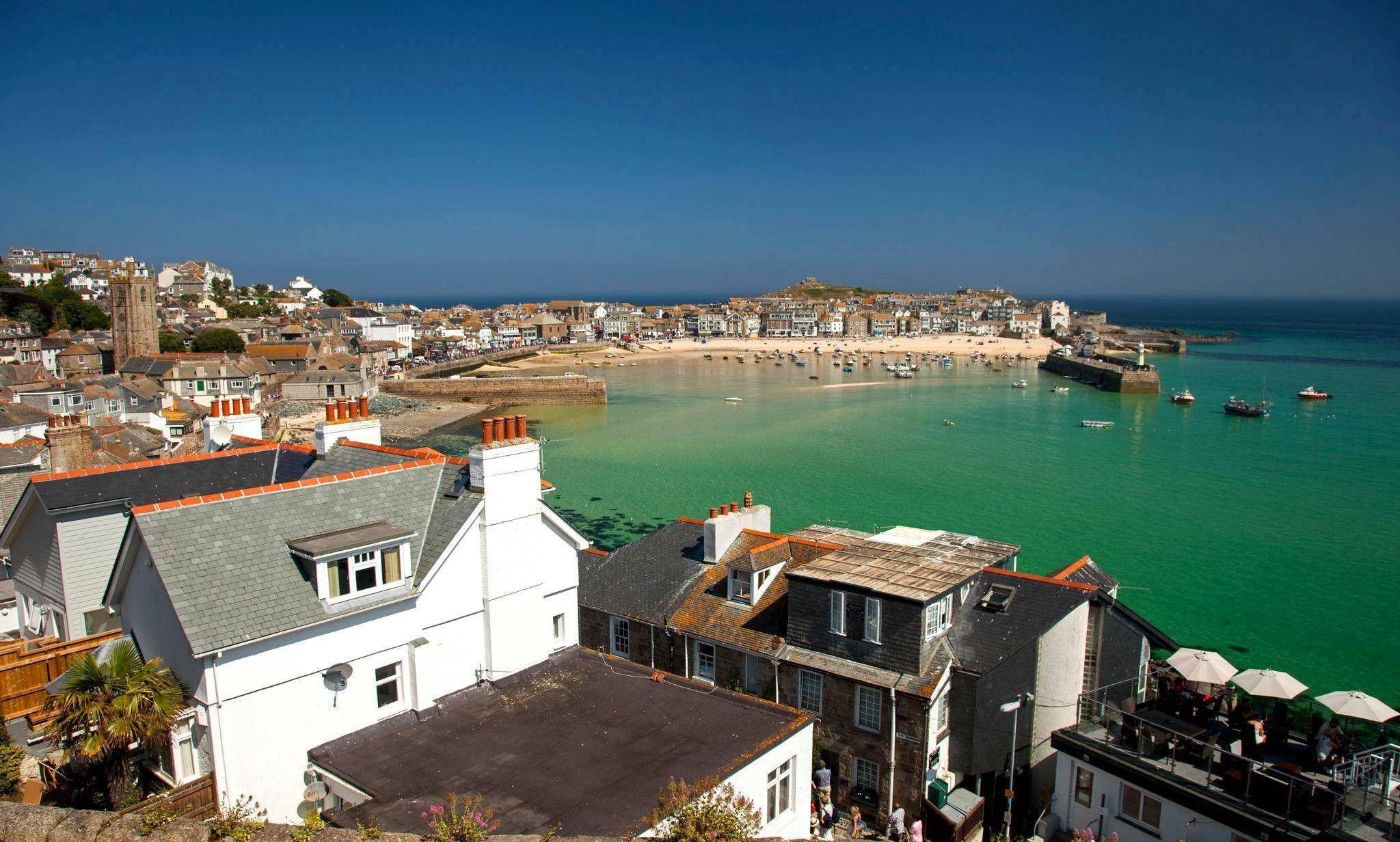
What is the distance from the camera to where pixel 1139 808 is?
34.6 ft

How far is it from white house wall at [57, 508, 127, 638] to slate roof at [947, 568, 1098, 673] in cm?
1206

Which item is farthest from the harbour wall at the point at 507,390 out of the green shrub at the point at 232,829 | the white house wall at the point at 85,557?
the green shrub at the point at 232,829

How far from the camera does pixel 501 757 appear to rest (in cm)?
866

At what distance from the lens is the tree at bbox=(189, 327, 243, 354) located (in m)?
77.5

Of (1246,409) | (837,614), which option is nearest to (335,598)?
(837,614)

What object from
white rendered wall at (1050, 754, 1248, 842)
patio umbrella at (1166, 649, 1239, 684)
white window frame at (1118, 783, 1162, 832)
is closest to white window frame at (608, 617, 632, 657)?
white rendered wall at (1050, 754, 1248, 842)

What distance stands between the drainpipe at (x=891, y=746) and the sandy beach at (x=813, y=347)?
355ft

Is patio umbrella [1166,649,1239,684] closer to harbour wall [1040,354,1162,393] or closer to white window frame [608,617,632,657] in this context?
white window frame [608,617,632,657]

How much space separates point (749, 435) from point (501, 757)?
168ft

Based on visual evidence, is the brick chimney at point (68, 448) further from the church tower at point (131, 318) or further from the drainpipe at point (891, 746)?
the church tower at point (131, 318)

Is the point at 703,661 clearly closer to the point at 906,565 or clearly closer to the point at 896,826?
the point at 906,565

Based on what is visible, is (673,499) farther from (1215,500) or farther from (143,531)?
(143,531)

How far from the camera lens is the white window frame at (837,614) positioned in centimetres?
1269

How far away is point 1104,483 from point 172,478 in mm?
43466
